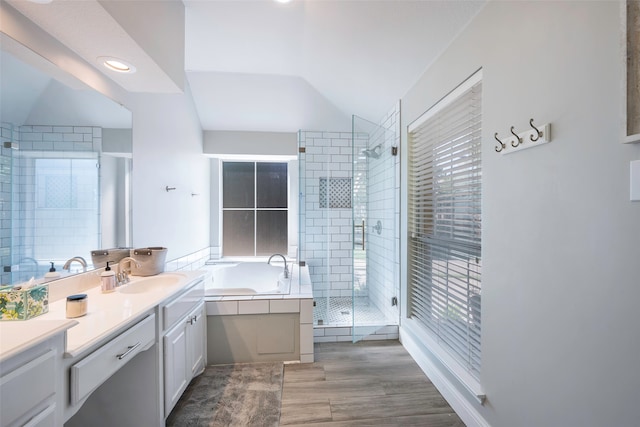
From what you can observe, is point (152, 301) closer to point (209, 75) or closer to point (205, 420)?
point (205, 420)

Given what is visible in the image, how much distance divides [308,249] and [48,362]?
2.76 meters

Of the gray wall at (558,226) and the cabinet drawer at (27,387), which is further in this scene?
the gray wall at (558,226)

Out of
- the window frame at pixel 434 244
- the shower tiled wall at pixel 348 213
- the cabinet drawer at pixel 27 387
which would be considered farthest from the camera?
the shower tiled wall at pixel 348 213

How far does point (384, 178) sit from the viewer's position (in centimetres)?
302

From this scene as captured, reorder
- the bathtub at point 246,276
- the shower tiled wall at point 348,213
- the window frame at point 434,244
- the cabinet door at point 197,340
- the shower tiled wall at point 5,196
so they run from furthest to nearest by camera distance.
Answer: the bathtub at point 246,276 < the shower tiled wall at point 348,213 < the cabinet door at point 197,340 < the window frame at point 434,244 < the shower tiled wall at point 5,196

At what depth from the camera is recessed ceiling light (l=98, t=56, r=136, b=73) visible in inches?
63.4

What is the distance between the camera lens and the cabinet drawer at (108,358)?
0.99 m

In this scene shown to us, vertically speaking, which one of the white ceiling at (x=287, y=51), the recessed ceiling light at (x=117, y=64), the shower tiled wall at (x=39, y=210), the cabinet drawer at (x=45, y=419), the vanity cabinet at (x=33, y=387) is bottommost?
the cabinet drawer at (x=45, y=419)

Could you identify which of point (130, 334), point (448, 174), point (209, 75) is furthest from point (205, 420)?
point (209, 75)

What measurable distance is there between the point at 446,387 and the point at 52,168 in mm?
2788

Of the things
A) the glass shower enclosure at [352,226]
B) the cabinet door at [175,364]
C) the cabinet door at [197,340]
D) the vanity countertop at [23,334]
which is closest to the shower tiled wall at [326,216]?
the glass shower enclosure at [352,226]

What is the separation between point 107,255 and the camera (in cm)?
184

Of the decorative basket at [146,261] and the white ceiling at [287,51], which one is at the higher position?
the white ceiling at [287,51]

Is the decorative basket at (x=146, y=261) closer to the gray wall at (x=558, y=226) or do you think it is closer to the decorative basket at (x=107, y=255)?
the decorative basket at (x=107, y=255)
